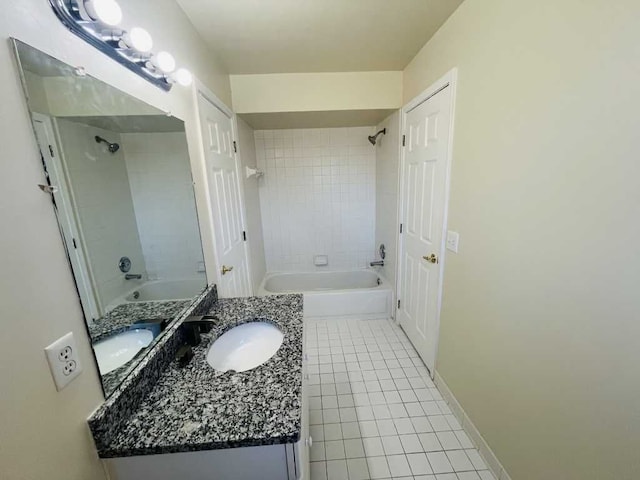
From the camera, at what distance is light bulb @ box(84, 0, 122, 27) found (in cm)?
65

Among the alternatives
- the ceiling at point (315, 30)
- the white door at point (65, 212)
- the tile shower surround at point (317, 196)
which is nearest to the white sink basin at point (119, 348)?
the white door at point (65, 212)

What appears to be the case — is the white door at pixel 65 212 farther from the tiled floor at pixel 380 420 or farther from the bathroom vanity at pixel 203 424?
the tiled floor at pixel 380 420

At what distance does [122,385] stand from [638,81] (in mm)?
1701

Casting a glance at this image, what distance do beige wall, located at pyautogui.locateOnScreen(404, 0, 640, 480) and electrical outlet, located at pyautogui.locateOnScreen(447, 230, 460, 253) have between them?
5 centimetres

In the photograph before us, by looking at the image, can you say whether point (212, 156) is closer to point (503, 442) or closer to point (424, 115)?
point (424, 115)

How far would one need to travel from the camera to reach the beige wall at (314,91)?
7.15 feet

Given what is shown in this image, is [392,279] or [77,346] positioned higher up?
[77,346]

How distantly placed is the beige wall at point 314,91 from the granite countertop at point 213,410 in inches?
79.3

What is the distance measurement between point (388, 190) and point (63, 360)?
2.61 metres

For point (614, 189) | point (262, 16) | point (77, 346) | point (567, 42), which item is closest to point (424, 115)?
point (567, 42)

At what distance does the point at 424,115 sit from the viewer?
→ 5.95 ft

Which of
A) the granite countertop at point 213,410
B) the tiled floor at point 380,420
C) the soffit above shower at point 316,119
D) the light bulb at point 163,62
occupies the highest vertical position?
the soffit above shower at point 316,119

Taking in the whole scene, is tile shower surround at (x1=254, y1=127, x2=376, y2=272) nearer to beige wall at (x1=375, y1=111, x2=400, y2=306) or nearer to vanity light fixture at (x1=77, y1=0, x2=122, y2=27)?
beige wall at (x1=375, y1=111, x2=400, y2=306)

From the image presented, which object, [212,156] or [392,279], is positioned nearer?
[212,156]
